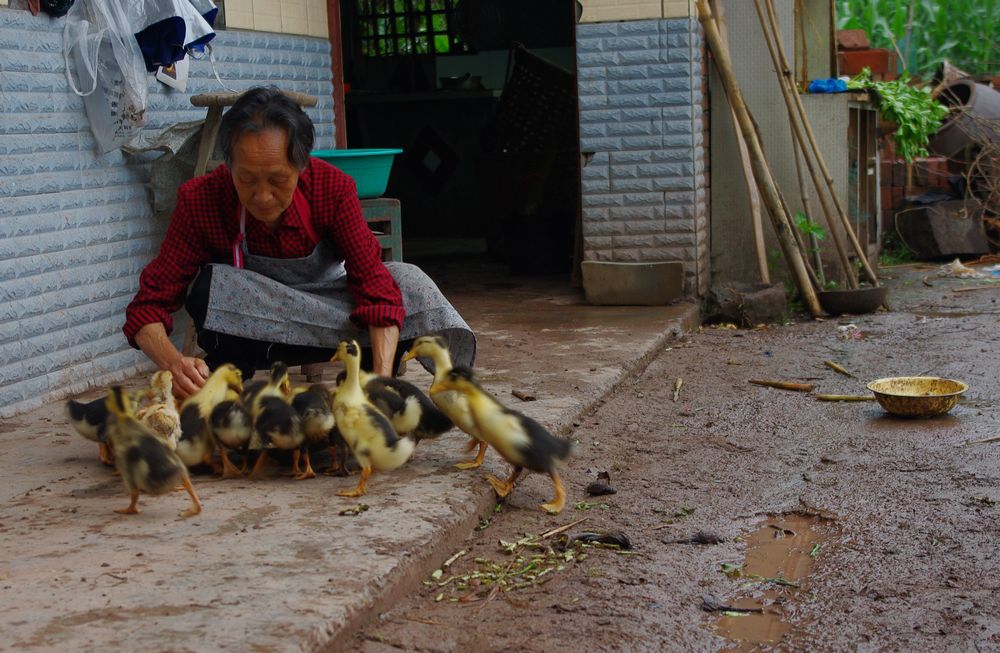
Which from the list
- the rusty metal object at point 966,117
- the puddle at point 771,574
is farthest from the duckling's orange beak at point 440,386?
the rusty metal object at point 966,117

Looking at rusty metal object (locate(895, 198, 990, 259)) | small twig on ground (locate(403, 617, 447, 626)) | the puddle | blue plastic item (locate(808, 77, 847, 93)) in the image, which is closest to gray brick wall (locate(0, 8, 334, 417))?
small twig on ground (locate(403, 617, 447, 626))

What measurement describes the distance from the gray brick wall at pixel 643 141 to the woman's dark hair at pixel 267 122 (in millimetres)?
Answer: 4486

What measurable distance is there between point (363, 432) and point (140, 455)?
717 millimetres

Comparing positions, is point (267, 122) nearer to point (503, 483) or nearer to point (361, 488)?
point (361, 488)

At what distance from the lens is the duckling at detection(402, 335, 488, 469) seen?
396 centimetres

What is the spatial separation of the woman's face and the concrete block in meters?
4.37

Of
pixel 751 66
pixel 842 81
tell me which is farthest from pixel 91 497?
pixel 842 81

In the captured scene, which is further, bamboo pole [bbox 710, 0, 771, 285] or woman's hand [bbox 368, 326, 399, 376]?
bamboo pole [bbox 710, 0, 771, 285]

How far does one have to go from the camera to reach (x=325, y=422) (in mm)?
3898

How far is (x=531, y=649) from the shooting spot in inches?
116

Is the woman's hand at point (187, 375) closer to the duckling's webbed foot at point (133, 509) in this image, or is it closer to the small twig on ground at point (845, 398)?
the duckling's webbed foot at point (133, 509)

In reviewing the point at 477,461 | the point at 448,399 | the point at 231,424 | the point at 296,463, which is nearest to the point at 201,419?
the point at 231,424

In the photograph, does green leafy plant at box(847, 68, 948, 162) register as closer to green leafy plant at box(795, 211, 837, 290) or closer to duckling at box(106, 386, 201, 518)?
green leafy plant at box(795, 211, 837, 290)

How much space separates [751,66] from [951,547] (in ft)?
18.8
